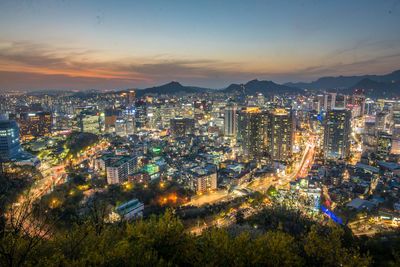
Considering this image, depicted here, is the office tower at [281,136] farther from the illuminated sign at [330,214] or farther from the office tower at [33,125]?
the office tower at [33,125]

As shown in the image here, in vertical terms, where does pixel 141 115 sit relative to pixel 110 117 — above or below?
below

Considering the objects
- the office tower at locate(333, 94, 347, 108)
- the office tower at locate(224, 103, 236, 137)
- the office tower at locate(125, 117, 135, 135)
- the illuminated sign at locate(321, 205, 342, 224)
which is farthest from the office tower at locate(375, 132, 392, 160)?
the office tower at locate(125, 117, 135, 135)

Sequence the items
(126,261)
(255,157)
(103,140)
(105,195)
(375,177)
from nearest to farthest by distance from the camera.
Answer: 1. (126,261)
2. (105,195)
3. (375,177)
4. (255,157)
5. (103,140)

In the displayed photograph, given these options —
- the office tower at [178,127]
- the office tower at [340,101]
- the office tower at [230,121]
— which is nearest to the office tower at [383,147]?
the office tower at [230,121]

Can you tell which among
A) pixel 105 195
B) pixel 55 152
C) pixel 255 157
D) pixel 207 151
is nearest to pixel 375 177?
pixel 255 157

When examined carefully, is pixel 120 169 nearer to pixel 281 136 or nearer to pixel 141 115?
pixel 281 136

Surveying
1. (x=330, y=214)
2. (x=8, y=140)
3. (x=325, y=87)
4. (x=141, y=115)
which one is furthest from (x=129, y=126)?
(x=325, y=87)

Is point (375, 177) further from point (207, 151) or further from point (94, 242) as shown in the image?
point (94, 242)

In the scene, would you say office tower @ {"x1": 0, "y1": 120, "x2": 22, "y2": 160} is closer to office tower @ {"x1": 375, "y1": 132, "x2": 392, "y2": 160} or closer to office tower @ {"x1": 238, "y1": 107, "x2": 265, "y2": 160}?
office tower @ {"x1": 238, "y1": 107, "x2": 265, "y2": 160}
